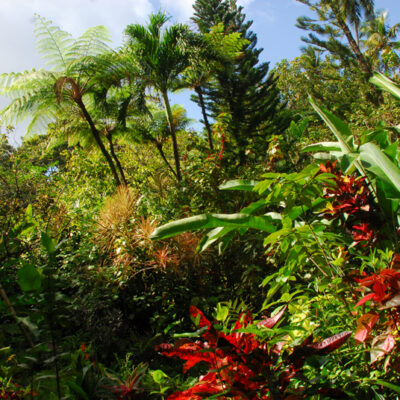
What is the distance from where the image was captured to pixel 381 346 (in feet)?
2.36

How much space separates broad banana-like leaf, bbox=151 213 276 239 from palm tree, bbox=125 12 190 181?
6737 mm

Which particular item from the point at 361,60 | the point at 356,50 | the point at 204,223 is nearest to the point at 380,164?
the point at 204,223

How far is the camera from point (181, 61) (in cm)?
855

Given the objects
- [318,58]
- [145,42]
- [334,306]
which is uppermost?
[318,58]

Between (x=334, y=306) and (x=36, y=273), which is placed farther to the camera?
(x=334, y=306)

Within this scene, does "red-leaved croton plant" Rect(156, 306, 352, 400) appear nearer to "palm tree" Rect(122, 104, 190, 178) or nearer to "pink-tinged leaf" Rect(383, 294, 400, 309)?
"pink-tinged leaf" Rect(383, 294, 400, 309)

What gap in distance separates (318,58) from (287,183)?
21970 mm

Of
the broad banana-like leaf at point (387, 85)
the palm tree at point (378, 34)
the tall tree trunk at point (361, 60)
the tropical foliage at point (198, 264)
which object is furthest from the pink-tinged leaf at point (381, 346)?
the palm tree at point (378, 34)

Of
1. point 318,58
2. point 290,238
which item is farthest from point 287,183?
point 318,58

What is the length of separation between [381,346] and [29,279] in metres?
0.82

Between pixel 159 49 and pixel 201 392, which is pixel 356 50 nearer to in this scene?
pixel 159 49

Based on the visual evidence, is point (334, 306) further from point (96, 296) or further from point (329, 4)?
point (329, 4)

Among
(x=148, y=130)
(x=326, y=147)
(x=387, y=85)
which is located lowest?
(x=326, y=147)

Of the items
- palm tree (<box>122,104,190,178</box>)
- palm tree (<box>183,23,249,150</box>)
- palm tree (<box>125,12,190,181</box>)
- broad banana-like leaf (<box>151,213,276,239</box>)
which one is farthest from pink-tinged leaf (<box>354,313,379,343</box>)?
palm tree (<box>122,104,190,178</box>)
